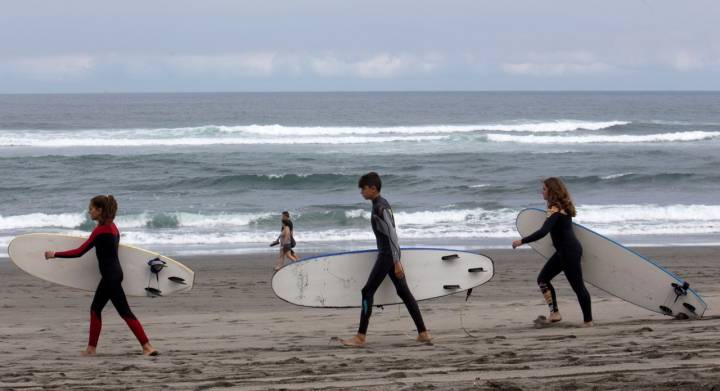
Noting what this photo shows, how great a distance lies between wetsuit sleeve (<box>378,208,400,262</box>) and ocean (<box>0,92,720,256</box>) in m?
8.53

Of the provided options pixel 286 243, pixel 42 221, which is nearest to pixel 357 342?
pixel 286 243

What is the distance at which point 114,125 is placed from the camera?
183 feet

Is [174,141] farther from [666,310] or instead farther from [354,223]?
[666,310]

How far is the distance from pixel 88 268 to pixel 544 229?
12.4ft

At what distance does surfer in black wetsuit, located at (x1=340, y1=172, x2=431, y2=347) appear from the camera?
255 inches

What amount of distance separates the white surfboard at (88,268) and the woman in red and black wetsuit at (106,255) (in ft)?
2.29

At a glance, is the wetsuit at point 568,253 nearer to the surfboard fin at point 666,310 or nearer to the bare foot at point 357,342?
the surfboard fin at point 666,310

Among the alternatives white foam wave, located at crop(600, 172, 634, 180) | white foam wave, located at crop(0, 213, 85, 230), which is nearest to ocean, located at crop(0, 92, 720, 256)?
white foam wave, located at crop(0, 213, 85, 230)

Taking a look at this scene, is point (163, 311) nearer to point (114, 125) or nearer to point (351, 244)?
point (351, 244)

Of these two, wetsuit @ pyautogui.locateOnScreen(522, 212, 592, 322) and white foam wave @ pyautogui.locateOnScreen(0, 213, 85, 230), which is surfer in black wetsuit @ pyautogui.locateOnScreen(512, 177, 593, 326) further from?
white foam wave @ pyautogui.locateOnScreen(0, 213, 85, 230)

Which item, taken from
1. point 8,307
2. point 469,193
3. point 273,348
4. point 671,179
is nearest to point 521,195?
point 469,193

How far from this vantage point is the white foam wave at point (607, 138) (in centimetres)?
4228

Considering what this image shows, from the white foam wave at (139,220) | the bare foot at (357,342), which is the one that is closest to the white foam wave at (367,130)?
the white foam wave at (139,220)

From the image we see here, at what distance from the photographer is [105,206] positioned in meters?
6.36
